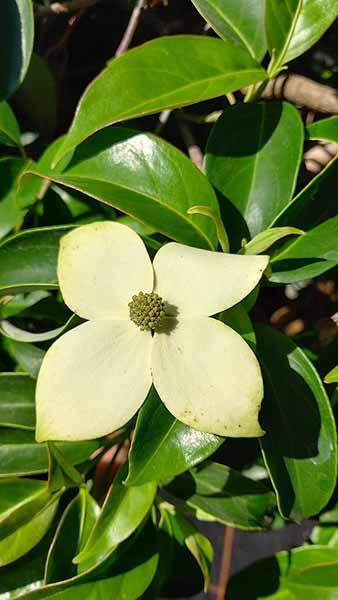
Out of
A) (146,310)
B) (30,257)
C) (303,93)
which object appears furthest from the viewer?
(303,93)

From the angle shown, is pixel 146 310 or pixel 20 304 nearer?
pixel 146 310

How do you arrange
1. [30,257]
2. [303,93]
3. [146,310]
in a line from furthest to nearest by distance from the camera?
[303,93]
[30,257]
[146,310]

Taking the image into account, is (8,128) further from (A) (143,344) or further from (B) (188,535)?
(B) (188,535)

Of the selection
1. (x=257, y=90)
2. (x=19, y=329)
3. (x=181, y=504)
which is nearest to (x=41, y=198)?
(x=19, y=329)

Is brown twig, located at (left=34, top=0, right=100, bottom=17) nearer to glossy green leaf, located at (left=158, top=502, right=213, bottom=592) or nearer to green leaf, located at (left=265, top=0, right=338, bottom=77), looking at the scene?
green leaf, located at (left=265, top=0, right=338, bottom=77)

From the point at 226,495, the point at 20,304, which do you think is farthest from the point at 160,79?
the point at 226,495

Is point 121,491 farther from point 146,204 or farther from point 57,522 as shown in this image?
point 146,204

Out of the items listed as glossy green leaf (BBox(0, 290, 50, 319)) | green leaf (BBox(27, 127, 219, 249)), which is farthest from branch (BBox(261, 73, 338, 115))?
glossy green leaf (BBox(0, 290, 50, 319))
